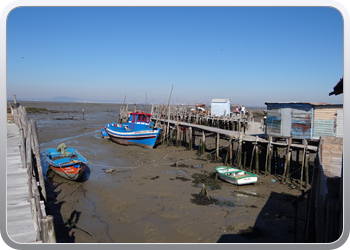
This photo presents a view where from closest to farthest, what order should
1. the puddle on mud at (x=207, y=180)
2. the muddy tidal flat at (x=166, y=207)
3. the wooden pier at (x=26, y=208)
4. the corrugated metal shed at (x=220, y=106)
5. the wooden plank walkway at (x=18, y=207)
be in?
the wooden pier at (x=26, y=208) < the wooden plank walkway at (x=18, y=207) < the muddy tidal flat at (x=166, y=207) < the puddle on mud at (x=207, y=180) < the corrugated metal shed at (x=220, y=106)

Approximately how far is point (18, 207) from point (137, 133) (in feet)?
47.5

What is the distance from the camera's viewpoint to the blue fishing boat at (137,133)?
20.1 m

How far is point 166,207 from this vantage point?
922cm

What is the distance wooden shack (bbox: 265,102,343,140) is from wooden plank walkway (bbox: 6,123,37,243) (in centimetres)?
1252

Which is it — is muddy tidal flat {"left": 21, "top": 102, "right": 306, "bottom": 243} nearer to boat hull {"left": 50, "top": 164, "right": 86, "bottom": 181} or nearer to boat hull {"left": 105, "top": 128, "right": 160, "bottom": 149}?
boat hull {"left": 50, "top": 164, "right": 86, "bottom": 181}

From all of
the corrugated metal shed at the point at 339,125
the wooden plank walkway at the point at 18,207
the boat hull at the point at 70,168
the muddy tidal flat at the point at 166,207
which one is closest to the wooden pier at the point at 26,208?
the wooden plank walkway at the point at 18,207

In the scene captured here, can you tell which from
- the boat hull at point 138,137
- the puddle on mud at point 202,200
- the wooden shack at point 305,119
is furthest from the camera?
the boat hull at point 138,137

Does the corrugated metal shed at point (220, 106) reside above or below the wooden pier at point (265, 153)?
above

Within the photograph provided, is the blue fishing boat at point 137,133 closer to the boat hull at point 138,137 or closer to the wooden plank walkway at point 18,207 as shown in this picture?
the boat hull at point 138,137

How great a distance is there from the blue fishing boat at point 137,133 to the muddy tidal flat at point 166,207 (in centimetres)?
487

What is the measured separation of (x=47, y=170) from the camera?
13531 mm

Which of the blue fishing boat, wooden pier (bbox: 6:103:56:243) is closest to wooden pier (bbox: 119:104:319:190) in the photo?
the blue fishing boat
